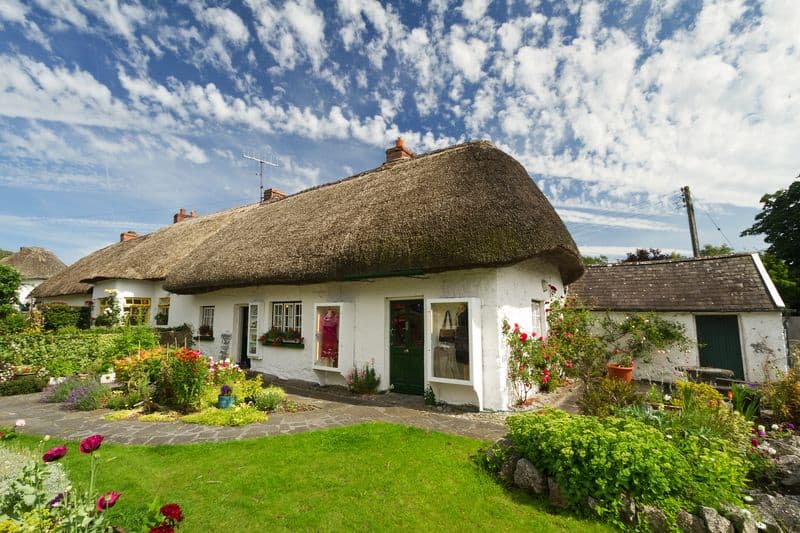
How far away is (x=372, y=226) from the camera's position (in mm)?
8180

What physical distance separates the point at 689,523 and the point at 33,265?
136ft

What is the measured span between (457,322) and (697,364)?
7396mm

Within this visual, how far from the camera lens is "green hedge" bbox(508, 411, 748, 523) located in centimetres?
329

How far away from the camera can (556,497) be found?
3574mm

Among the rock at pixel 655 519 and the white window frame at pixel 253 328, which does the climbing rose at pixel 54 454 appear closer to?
the rock at pixel 655 519

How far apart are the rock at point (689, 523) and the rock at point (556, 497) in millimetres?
879

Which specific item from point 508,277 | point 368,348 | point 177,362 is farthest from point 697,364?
point 177,362

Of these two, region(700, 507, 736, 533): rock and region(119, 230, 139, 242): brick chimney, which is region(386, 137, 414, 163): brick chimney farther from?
region(119, 230, 139, 242): brick chimney

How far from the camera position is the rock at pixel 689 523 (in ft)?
10.0

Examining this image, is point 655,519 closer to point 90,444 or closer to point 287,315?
point 90,444

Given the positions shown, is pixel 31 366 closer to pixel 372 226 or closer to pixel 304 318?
pixel 304 318

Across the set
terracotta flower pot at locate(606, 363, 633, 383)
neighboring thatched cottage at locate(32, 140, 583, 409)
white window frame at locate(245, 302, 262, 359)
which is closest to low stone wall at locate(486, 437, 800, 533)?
neighboring thatched cottage at locate(32, 140, 583, 409)

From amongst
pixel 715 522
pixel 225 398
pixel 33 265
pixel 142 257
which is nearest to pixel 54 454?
pixel 225 398

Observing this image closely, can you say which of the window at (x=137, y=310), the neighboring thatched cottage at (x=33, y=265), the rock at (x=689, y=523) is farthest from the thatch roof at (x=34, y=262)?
the rock at (x=689, y=523)
